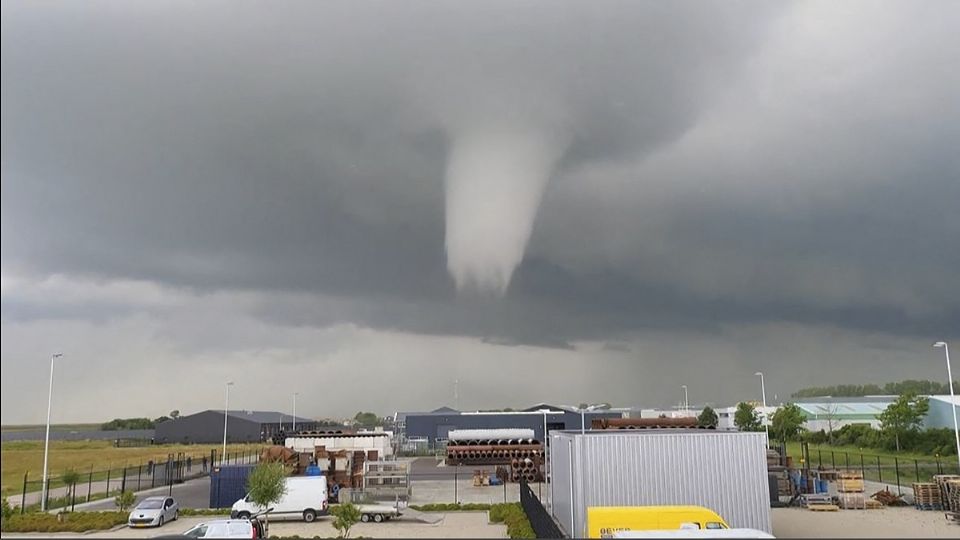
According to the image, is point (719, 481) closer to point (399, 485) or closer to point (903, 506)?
point (903, 506)

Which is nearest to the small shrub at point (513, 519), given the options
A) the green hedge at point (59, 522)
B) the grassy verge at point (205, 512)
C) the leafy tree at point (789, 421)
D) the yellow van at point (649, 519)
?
the yellow van at point (649, 519)

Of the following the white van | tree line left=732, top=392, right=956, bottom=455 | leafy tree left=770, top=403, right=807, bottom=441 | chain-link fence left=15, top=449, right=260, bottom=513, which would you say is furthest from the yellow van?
leafy tree left=770, top=403, right=807, bottom=441

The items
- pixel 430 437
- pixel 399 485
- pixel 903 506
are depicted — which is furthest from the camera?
pixel 430 437

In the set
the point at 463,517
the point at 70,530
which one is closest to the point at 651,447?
the point at 463,517

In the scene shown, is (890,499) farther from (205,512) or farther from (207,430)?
(207,430)

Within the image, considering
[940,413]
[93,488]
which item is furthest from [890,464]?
[93,488]

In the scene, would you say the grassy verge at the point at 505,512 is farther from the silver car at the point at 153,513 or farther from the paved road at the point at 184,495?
the paved road at the point at 184,495
